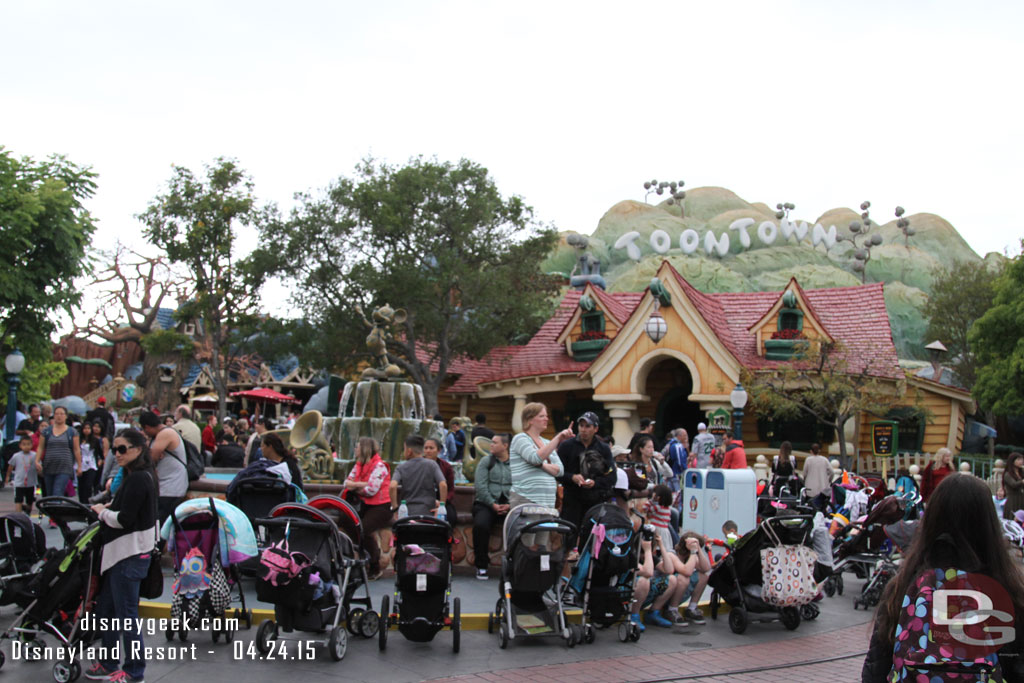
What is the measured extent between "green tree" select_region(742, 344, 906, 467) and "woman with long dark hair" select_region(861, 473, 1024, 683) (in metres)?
21.0

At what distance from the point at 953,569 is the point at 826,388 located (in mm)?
21424

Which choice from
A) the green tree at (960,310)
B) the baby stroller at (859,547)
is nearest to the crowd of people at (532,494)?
the baby stroller at (859,547)

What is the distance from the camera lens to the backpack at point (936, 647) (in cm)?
346

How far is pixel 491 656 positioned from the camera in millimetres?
7754

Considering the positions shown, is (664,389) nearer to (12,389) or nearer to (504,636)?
(12,389)

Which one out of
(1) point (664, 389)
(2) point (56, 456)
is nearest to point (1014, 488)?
(2) point (56, 456)

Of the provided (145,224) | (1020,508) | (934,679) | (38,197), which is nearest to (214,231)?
(145,224)

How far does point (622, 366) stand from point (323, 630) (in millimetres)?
21498

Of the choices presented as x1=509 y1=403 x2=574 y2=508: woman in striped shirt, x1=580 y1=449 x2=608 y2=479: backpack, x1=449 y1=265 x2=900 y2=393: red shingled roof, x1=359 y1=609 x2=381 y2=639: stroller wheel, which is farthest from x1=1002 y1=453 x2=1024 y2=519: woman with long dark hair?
x1=449 y1=265 x2=900 y2=393: red shingled roof

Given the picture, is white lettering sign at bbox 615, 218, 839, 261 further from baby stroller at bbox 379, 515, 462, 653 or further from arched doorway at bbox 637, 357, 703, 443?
baby stroller at bbox 379, 515, 462, 653

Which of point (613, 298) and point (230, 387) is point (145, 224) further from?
point (230, 387)

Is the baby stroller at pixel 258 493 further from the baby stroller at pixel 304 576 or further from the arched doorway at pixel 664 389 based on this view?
the arched doorway at pixel 664 389

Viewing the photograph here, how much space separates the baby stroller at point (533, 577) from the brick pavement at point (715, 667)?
0.41 metres

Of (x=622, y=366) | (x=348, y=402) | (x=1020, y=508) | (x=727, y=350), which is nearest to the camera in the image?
(x=1020, y=508)
